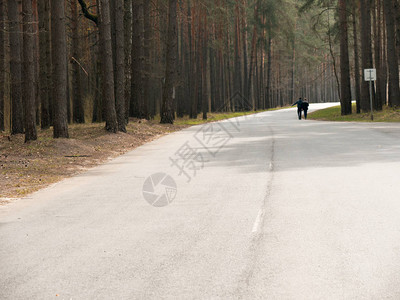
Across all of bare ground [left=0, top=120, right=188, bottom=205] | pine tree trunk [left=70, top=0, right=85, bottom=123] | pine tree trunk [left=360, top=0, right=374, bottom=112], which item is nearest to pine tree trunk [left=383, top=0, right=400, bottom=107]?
pine tree trunk [left=360, top=0, right=374, bottom=112]

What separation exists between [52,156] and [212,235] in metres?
11.3

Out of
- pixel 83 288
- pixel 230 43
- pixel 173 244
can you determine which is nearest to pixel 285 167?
pixel 173 244

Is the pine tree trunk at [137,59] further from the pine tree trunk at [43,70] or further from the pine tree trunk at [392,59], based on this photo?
the pine tree trunk at [392,59]

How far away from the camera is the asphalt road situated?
5305mm

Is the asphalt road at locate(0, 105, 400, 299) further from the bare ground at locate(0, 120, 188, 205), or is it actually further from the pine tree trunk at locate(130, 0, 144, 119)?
the pine tree trunk at locate(130, 0, 144, 119)

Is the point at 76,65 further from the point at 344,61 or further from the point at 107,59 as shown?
the point at 344,61

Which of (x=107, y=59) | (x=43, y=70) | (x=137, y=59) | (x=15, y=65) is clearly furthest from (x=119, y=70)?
(x=137, y=59)

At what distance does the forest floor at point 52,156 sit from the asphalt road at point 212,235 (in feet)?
2.76

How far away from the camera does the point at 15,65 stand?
23469mm

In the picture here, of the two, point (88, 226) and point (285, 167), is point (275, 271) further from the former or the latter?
point (285, 167)

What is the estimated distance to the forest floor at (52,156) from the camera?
12.8 metres

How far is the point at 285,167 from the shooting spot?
13.9m

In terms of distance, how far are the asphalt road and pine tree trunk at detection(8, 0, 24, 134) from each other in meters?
10.3

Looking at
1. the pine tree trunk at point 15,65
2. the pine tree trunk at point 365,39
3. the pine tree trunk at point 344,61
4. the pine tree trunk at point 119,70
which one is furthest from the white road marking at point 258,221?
the pine tree trunk at point 365,39
